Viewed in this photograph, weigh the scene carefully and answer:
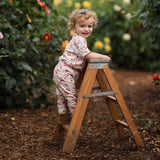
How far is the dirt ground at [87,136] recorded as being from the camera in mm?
2113

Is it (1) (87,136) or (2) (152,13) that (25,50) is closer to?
(1) (87,136)

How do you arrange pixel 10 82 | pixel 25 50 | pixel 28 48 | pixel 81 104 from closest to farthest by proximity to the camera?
1. pixel 81 104
2. pixel 10 82
3. pixel 25 50
4. pixel 28 48

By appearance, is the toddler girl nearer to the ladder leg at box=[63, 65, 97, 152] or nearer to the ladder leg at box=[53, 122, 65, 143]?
the ladder leg at box=[63, 65, 97, 152]

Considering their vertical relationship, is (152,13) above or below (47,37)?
above

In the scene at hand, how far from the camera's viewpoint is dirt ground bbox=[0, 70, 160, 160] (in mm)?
2113

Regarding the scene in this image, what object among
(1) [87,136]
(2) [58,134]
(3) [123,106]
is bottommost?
(1) [87,136]

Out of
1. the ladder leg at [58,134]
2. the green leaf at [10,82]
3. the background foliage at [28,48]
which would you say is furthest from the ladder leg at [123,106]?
the green leaf at [10,82]

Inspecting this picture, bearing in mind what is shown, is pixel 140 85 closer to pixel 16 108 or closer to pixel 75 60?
pixel 16 108

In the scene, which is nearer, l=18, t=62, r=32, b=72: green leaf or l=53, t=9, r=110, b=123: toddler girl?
l=53, t=9, r=110, b=123: toddler girl

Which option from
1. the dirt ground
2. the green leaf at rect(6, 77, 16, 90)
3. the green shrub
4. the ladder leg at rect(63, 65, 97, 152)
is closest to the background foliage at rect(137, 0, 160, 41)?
the ladder leg at rect(63, 65, 97, 152)

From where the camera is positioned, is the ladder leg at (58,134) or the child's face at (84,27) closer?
the child's face at (84,27)

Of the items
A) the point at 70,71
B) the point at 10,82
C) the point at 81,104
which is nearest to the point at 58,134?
the point at 81,104

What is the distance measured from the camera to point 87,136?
8.48 feet

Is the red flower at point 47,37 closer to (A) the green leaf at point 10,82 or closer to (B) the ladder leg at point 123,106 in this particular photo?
(A) the green leaf at point 10,82
